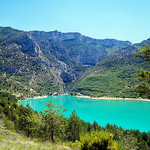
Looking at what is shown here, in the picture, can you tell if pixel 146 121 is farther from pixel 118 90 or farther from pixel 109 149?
pixel 118 90

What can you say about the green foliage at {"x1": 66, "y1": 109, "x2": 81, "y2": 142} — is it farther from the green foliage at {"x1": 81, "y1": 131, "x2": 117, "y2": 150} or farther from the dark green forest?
the green foliage at {"x1": 81, "y1": 131, "x2": 117, "y2": 150}

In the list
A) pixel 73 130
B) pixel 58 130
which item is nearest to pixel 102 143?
pixel 58 130

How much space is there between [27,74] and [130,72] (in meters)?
154

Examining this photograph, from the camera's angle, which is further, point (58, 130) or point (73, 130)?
point (73, 130)

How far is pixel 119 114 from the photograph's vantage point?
9175cm

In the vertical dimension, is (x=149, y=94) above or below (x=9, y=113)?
above

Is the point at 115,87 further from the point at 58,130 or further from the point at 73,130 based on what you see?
the point at 58,130

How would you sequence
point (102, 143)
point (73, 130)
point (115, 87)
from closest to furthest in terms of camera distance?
1. point (102, 143)
2. point (73, 130)
3. point (115, 87)

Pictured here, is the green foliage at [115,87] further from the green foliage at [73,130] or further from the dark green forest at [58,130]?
the green foliage at [73,130]

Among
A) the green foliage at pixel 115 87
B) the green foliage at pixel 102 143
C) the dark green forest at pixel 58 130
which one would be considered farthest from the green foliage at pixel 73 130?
the green foliage at pixel 115 87

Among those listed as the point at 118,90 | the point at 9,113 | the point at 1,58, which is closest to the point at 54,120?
the point at 9,113

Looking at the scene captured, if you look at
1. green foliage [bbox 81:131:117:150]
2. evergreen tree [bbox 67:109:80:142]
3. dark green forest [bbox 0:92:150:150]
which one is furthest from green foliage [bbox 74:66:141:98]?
green foliage [bbox 81:131:117:150]

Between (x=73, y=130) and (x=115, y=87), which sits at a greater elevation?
(x=73, y=130)

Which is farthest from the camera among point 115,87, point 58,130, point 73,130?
point 115,87
